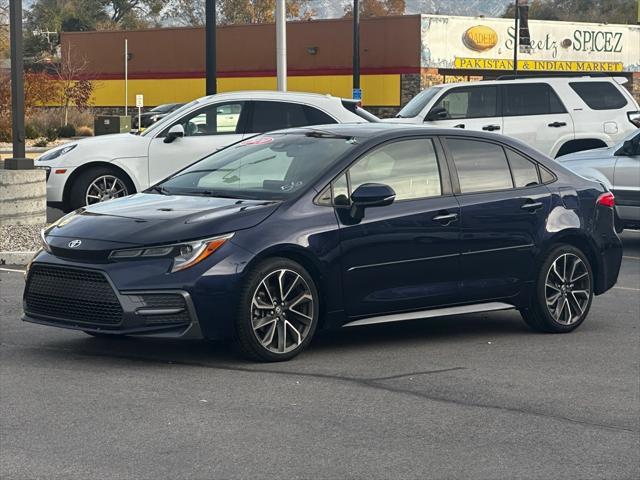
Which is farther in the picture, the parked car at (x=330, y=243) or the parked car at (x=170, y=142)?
the parked car at (x=170, y=142)

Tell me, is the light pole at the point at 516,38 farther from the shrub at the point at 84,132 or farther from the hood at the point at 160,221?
the hood at the point at 160,221

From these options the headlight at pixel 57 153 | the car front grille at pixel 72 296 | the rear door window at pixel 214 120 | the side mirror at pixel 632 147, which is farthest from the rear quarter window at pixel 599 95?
the car front grille at pixel 72 296

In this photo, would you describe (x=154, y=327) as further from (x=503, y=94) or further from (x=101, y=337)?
(x=503, y=94)

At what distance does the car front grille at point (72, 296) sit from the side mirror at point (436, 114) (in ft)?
43.0

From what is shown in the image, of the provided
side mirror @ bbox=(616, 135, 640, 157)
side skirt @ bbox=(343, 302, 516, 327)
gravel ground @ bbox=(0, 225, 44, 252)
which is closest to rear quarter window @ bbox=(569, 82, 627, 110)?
side mirror @ bbox=(616, 135, 640, 157)

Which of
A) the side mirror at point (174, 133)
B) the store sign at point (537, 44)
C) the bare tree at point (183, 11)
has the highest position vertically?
the bare tree at point (183, 11)

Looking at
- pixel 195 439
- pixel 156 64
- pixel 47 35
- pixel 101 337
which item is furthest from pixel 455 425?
pixel 47 35

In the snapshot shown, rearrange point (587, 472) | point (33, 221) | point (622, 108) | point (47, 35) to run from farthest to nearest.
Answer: point (47, 35), point (622, 108), point (33, 221), point (587, 472)

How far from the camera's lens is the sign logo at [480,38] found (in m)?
62.8

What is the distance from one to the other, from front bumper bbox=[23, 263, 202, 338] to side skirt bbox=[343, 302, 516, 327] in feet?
4.28

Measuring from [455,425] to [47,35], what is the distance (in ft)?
→ 287

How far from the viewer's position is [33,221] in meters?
14.9

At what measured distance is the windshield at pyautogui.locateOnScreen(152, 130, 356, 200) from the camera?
8750mm

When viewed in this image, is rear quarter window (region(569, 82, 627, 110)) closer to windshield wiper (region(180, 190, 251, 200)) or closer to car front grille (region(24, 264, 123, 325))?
windshield wiper (region(180, 190, 251, 200))
